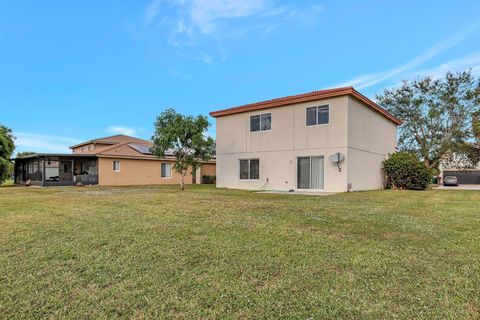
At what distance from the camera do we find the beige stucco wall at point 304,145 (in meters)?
14.2

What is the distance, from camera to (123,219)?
629 centimetres

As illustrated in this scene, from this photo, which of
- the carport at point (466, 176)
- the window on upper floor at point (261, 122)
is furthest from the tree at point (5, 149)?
the carport at point (466, 176)

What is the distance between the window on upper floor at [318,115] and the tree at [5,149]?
22675 mm

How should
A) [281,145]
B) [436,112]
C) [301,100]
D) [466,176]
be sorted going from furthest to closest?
[466,176] → [436,112] → [281,145] → [301,100]

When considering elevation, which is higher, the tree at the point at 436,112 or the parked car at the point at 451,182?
the tree at the point at 436,112

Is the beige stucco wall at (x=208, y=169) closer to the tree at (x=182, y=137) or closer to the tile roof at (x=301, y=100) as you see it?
the tile roof at (x=301, y=100)

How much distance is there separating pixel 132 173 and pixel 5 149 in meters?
9.39

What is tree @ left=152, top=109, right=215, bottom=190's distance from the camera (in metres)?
15.8

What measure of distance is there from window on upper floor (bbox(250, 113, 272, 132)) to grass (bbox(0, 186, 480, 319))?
36.1 feet

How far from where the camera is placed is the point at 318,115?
1490 centimetres

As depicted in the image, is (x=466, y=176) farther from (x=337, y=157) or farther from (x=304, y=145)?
(x=304, y=145)

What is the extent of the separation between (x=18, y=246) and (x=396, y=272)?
5.37m

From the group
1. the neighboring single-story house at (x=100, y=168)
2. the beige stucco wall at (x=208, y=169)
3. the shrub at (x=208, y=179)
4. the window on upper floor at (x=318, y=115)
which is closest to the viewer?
the window on upper floor at (x=318, y=115)

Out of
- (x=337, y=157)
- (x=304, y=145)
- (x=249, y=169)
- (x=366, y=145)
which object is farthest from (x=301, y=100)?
(x=249, y=169)
